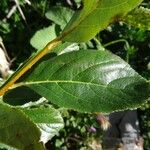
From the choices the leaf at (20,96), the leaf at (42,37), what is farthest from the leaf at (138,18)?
the leaf at (42,37)

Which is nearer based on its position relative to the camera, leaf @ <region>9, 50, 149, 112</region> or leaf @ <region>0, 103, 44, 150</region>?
leaf @ <region>0, 103, 44, 150</region>

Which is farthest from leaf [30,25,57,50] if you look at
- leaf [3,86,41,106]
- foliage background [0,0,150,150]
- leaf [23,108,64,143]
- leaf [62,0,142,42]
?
leaf [62,0,142,42]

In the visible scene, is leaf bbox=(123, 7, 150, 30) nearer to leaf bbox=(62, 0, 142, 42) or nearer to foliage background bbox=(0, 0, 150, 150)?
leaf bbox=(62, 0, 142, 42)

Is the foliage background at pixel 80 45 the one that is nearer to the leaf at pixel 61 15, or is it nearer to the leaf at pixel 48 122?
the leaf at pixel 61 15

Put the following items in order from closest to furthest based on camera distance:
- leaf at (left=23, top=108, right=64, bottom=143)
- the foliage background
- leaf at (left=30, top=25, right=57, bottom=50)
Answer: leaf at (left=23, top=108, right=64, bottom=143)
leaf at (left=30, top=25, right=57, bottom=50)
the foliage background

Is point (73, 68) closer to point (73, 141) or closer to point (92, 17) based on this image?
point (92, 17)

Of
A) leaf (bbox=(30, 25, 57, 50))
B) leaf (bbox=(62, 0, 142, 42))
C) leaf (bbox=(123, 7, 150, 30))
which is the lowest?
leaf (bbox=(30, 25, 57, 50))

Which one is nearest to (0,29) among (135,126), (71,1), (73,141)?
(71,1)
